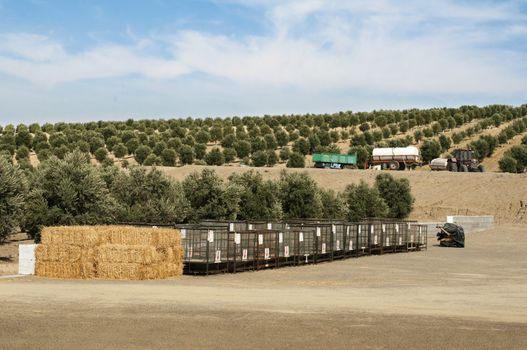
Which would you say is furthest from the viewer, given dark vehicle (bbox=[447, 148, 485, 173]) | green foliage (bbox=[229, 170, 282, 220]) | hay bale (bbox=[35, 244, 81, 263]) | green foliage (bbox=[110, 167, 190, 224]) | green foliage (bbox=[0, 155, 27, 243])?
dark vehicle (bbox=[447, 148, 485, 173])

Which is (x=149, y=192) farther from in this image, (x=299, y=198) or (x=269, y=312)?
(x=269, y=312)

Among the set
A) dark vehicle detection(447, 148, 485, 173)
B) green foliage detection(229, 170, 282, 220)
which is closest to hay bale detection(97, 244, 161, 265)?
green foliage detection(229, 170, 282, 220)

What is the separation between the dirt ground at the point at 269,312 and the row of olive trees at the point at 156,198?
40.3ft

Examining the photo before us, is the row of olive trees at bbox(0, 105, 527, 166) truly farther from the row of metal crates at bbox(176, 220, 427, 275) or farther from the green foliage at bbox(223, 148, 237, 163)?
the row of metal crates at bbox(176, 220, 427, 275)

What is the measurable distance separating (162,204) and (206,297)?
29.8 metres

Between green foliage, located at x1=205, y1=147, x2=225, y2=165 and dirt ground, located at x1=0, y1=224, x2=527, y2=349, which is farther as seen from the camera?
green foliage, located at x1=205, y1=147, x2=225, y2=165

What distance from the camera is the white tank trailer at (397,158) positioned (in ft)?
308

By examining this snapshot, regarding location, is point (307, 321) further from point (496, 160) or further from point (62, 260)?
point (496, 160)

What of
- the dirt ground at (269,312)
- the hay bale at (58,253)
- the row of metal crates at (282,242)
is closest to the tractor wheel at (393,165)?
the row of metal crates at (282,242)

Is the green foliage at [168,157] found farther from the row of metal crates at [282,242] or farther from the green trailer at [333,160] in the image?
the row of metal crates at [282,242]

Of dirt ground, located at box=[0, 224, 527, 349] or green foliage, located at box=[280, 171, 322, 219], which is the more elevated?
green foliage, located at box=[280, 171, 322, 219]

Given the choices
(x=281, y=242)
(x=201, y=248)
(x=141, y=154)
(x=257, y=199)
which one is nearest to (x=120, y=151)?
(x=141, y=154)

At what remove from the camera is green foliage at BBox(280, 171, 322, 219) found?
61688 millimetres

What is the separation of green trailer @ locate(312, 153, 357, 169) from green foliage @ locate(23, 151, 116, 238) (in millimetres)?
62269
